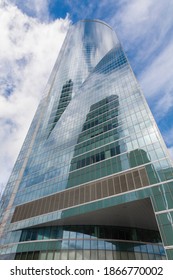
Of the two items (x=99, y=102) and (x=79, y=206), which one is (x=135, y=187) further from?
(x=99, y=102)

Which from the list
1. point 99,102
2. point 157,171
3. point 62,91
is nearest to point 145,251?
point 157,171

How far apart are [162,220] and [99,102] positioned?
3913cm

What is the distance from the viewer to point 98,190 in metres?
31.4

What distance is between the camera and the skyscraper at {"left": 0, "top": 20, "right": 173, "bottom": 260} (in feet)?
92.0

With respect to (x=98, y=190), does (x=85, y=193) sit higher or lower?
higher

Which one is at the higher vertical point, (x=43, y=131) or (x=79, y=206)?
(x=43, y=131)

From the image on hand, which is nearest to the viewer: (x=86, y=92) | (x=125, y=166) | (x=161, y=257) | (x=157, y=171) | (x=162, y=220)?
(x=162, y=220)

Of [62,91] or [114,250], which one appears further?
[62,91]

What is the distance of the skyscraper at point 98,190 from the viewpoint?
28.0 metres

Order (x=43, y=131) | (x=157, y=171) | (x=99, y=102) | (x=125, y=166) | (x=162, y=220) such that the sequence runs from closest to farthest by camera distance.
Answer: (x=162, y=220)
(x=157, y=171)
(x=125, y=166)
(x=99, y=102)
(x=43, y=131)

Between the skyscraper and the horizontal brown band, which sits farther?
the horizontal brown band

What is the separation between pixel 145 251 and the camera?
99.3 ft

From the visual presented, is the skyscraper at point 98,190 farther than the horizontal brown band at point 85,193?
No

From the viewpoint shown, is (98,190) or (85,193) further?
(85,193)
